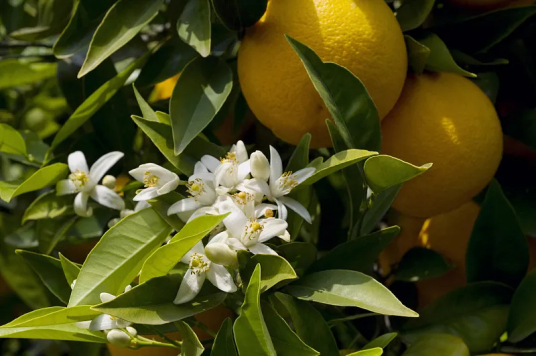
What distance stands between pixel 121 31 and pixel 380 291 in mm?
453

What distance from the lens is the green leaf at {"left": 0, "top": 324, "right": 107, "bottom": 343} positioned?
648 millimetres

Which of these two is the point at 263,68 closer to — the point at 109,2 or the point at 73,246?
the point at 109,2

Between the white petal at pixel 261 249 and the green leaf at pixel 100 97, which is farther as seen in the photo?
the green leaf at pixel 100 97

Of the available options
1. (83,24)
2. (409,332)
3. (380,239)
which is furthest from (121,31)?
(409,332)

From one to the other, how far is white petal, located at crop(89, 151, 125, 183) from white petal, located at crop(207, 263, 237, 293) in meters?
0.28

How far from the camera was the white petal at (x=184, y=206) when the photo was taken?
0.69m

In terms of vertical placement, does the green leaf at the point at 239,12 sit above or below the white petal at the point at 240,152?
above

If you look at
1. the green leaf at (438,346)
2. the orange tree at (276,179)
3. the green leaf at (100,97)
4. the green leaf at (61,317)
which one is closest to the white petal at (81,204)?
the orange tree at (276,179)

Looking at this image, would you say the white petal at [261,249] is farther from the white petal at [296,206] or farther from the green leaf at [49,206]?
the green leaf at [49,206]

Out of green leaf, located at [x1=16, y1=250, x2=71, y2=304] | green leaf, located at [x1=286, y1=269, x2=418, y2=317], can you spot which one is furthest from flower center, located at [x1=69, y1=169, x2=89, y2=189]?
green leaf, located at [x1=286, y1=269, x2=418, y2=317]

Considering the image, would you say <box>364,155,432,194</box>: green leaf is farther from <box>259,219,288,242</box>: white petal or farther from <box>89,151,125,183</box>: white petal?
<box>89,151,125,183</box>: white petal

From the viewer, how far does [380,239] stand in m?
0.74

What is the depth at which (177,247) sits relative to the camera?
590 mm

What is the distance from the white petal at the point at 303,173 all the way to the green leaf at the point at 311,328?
0.42 feet
